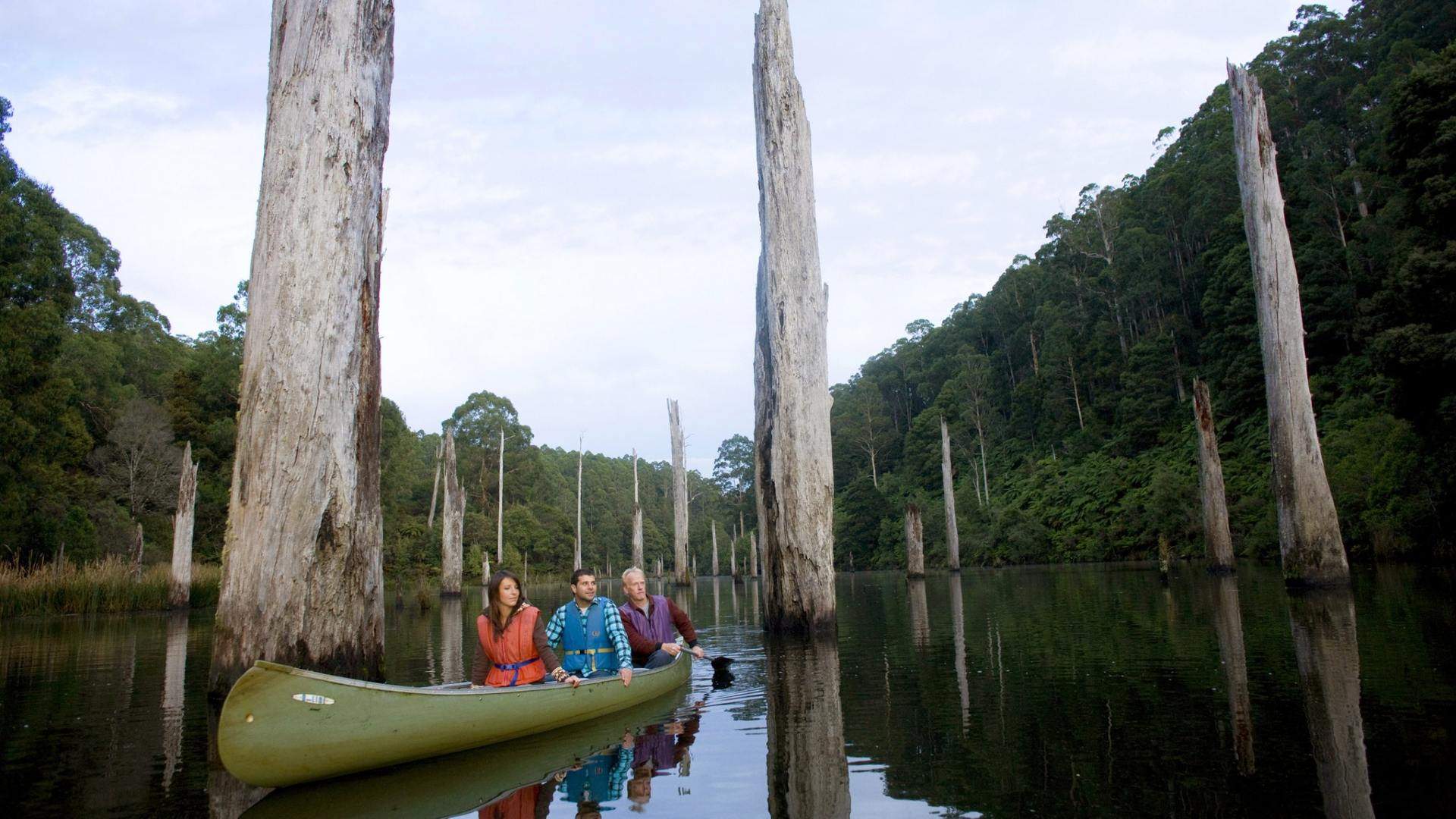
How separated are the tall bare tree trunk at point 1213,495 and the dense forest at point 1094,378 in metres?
3.41

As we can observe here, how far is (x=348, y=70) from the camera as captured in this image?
677cm

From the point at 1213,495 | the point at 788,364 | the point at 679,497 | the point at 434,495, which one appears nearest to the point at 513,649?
the point at 788,364

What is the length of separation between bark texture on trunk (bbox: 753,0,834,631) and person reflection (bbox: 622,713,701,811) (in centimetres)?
398

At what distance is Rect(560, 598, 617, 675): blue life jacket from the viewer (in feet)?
23.9

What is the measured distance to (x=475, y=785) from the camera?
4402 mm

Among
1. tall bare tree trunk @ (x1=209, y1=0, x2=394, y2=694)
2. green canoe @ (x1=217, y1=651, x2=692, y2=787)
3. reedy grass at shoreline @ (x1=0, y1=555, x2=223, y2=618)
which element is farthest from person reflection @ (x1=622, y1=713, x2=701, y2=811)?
reedy grass at shoreline @ (x1=0, y1=555, x2=223, y2=618)

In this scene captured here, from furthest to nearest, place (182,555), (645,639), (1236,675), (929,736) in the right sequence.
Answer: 1. (182,555)
2. (645,639)
3. (1236,675)
4. (929,736)

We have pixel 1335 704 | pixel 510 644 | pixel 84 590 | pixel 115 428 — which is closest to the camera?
pixel 1335 704

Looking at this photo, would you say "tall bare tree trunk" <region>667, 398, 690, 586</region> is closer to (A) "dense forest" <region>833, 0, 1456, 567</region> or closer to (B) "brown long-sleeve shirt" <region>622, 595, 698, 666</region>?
(A) "dense forest" <region>833, 0, 1456, 567</region>

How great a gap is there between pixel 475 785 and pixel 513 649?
1981 millimetres

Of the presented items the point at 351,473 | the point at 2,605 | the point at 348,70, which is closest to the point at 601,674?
the point at 351,473

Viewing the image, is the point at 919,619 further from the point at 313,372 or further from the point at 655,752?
the point at 313,372

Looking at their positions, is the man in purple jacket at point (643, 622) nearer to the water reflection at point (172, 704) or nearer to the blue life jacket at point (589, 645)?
the blue life jacket at point (589, 645)

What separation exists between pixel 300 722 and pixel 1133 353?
46.0m
